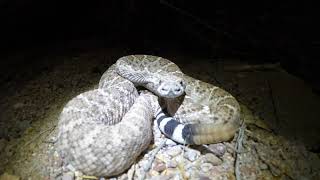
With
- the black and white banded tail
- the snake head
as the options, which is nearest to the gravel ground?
the black and white banded tail

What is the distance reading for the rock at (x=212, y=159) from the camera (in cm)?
317

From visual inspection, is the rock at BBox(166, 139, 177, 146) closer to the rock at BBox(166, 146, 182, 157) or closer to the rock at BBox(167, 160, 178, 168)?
the rock at BBox(166, 146, 182, 157)

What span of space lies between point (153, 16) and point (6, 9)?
2344mm

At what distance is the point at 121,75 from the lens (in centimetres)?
436

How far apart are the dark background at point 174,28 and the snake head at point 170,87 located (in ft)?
5.62

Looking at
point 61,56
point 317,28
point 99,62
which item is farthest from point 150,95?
point 317,28

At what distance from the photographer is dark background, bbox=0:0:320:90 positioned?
5.15 meters

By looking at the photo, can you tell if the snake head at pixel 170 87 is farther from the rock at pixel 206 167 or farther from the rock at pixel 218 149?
the rock at pixel 206 167

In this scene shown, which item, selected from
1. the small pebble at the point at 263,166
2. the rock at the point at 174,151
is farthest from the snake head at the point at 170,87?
the small pebble at the point at 263,166

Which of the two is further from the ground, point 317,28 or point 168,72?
point 317,28

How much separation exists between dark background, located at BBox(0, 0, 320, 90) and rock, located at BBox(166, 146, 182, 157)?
2.48 meters

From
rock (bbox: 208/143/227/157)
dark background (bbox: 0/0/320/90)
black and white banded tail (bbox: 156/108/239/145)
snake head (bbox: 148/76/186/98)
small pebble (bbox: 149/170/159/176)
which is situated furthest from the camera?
dark background (bbox: 0/0/320/90)

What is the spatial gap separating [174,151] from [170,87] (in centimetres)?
74

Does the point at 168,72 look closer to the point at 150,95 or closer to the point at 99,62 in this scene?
the point at 150,95
